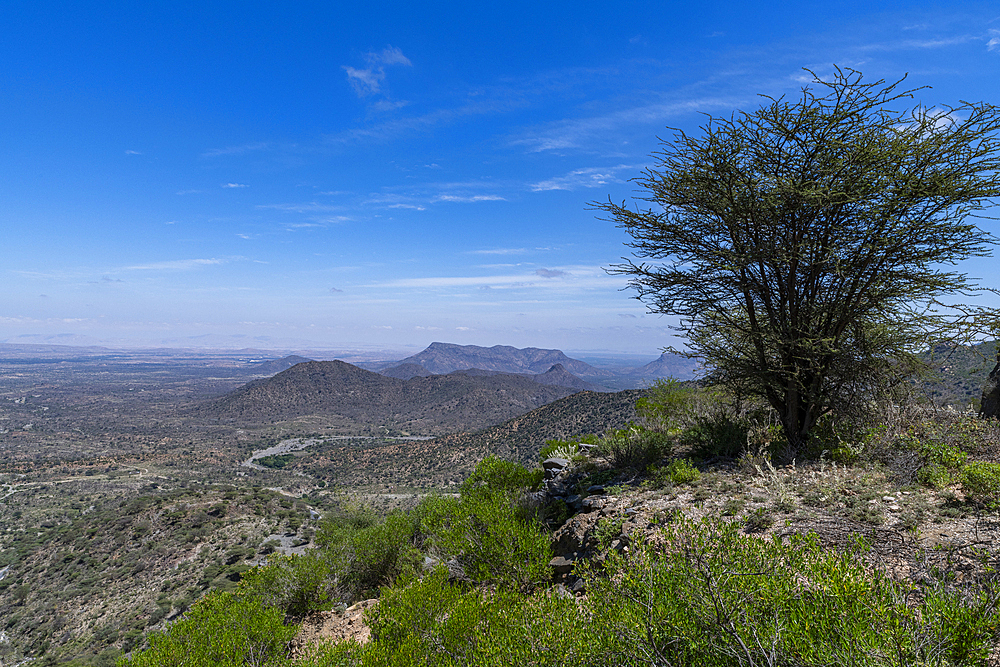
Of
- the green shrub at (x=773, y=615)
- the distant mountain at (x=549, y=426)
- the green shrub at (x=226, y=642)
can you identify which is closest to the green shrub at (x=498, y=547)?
the green shrub at (x=773, y=615)

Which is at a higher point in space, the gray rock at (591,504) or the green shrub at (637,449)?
the green shrub at (637,449)

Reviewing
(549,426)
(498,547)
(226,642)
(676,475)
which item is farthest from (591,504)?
(549,426)

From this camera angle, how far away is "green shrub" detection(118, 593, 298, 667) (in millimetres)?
9117

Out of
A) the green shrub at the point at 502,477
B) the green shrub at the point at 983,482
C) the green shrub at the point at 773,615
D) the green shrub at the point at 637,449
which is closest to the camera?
the green shrub at the point at 773,615

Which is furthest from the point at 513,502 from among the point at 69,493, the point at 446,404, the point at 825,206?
the point at 446,404

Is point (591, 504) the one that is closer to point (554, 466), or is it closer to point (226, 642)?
point (554, 466)

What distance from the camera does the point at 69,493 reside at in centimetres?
6450

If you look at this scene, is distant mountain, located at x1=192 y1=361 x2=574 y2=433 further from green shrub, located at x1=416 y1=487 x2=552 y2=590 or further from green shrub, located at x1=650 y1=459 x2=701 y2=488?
green shrub, located at x1=650 y1=459 x2=701 y2=488

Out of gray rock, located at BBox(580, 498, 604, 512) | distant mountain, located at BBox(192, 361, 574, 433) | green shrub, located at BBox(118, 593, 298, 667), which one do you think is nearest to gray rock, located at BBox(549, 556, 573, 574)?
gray rock, located at BBox(580, 498, 604, 512)

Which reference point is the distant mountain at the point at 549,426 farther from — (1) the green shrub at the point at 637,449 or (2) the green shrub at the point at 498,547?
(2) the green shrub at the point at 498,547

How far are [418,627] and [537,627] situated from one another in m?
3.27

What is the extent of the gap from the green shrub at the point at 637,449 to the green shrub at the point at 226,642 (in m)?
9.47

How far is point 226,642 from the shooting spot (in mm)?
9133

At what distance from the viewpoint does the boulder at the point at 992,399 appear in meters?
11.1
